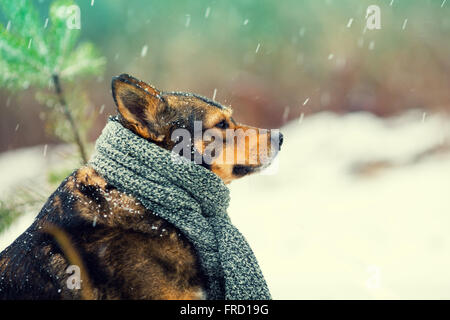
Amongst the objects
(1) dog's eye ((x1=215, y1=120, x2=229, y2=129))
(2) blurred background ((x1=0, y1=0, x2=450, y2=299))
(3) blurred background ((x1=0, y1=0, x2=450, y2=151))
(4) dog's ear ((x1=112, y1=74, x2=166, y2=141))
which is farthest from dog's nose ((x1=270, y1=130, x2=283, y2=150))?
(3) blurred background ((x1=0, y1=0, x2=450, y2=151))

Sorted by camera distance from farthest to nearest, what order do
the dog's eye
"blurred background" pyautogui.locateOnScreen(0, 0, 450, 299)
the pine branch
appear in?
"blurred background" pyautogui.locateOnScreen(0, 0, 450, 299), the pine branch, the dog's eye

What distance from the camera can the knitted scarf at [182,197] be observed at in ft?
5.57

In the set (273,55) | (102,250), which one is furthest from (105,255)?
(273,55)

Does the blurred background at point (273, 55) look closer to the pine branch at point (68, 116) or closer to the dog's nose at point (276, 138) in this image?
the pine branch at point (68, 116)

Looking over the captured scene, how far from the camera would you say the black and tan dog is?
153cm

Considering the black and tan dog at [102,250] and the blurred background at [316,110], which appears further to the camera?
the blurred background at [316,110]

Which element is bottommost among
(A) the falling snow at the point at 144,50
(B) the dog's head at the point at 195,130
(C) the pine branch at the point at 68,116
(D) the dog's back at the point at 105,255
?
(D) the dog's back at the point at 105,255

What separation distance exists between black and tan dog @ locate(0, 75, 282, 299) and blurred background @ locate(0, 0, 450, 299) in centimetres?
229

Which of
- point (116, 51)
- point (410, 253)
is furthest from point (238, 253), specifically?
point (116, 51)

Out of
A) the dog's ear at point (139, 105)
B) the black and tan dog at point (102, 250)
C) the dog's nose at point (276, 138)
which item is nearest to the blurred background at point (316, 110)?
the dog's nose at point (276, 138)

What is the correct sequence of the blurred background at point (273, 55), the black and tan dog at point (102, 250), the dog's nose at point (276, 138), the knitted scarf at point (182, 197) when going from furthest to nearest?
the blurred background at point (273, 55) < the dog's nose at point (276, 138) < the knitted scarf at point (182, 197) < the black and tan dog at point (102, 250)

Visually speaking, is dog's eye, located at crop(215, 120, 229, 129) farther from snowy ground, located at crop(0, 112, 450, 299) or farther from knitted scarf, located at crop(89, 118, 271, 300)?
snowy ground, located at crop(0, 112, 450, 299)

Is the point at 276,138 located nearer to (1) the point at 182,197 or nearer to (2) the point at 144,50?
(1) the point at 182,197

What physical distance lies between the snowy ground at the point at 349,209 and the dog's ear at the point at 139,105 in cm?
256
